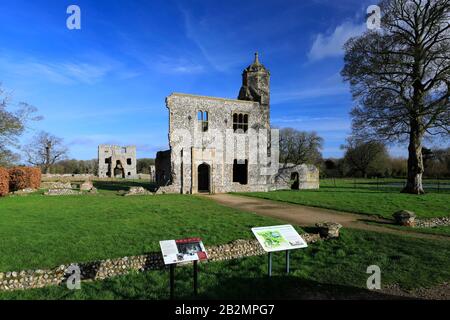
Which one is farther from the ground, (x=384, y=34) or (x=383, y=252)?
(x=384, y=34)

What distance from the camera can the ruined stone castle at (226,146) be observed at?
25156 millimetres

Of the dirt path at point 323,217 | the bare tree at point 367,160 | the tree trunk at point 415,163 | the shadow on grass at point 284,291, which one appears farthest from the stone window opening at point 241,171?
the bare tree at point 367,160

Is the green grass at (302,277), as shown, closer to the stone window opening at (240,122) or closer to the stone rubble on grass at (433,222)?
the stone rubble on grass at (433,222)

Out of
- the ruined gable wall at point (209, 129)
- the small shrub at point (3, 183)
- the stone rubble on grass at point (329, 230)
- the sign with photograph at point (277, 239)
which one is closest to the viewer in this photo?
the sign with photograph at point (277, 239)

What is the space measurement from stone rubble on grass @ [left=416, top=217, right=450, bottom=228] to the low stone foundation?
814cm

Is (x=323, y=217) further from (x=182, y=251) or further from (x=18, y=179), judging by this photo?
(x=18, y=179)

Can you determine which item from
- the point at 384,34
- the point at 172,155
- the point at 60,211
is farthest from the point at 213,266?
the point at 384,34

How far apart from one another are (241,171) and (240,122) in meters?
4.95

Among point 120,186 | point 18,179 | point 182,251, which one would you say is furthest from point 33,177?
point 182,251

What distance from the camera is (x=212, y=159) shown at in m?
26.2

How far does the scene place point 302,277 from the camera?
704 centimetres

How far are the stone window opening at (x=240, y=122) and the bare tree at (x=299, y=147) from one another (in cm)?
3065
